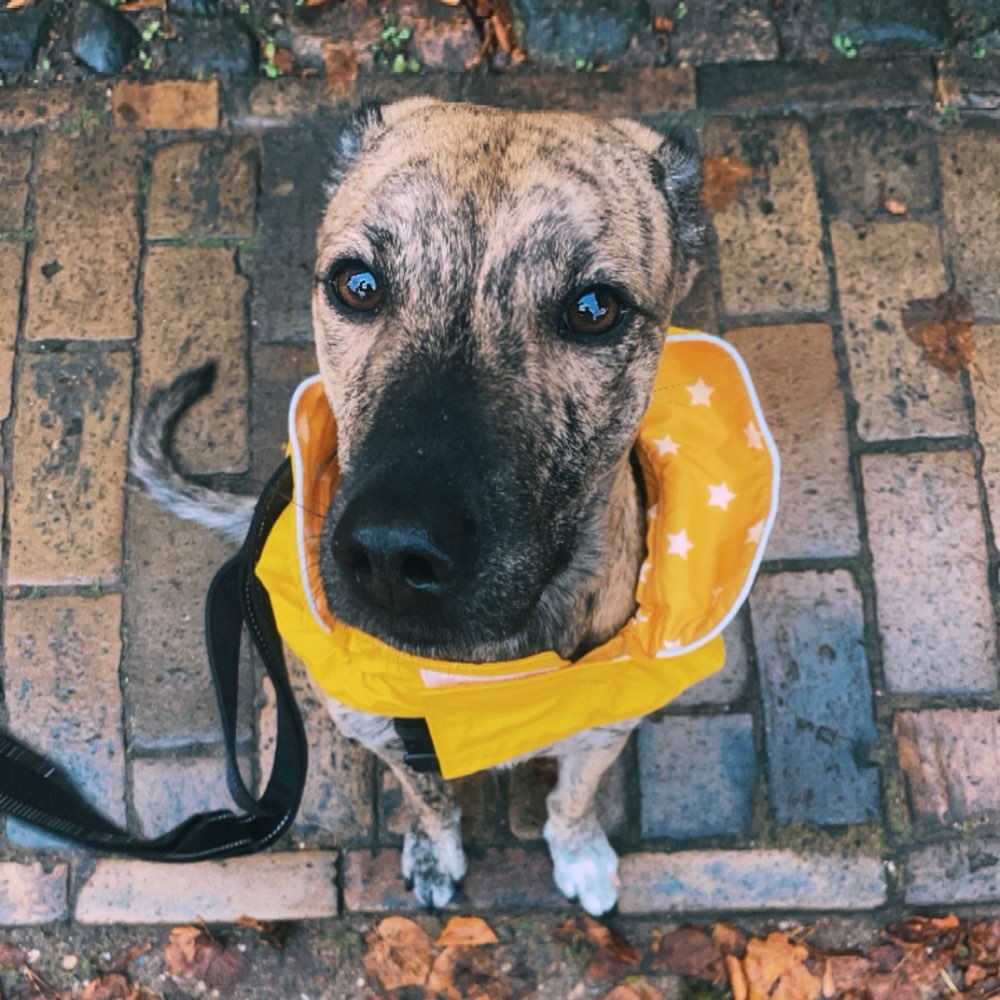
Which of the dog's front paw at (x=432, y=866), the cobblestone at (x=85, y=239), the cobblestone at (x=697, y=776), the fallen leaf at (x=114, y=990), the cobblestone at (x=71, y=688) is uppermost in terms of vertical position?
the cobblestone at (x=85, y=239)

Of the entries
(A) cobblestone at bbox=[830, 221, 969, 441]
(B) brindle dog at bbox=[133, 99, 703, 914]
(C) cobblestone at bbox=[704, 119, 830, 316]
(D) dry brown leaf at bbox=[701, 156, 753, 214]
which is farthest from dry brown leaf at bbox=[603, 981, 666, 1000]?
(D) dry brown leaf at bbox=[701, 156, 753, 214]

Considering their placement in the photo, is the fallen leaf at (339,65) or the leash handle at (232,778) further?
the fallen leaf at (339,65)

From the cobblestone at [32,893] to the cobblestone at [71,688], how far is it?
9cm

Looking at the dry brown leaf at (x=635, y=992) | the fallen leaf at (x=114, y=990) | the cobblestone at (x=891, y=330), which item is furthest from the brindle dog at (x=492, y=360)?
the fallen leaf at (x=114, y=990)

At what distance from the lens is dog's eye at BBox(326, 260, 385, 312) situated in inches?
84.9

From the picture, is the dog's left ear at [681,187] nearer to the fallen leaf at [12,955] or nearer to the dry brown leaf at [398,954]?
the dry brown leaf at [398,954]

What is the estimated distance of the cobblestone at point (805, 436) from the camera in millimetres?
3555

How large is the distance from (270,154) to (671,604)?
109 inches

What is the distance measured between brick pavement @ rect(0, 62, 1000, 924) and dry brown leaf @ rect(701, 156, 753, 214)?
0.04 metres

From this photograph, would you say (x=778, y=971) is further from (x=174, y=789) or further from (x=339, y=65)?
(x=339, y=65)

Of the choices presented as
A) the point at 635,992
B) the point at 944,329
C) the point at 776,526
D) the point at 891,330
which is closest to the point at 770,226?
the point at 891,330

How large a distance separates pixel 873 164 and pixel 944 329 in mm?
784

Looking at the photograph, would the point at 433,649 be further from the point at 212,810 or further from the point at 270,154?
the point at 270,154

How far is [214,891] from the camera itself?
323 cm
